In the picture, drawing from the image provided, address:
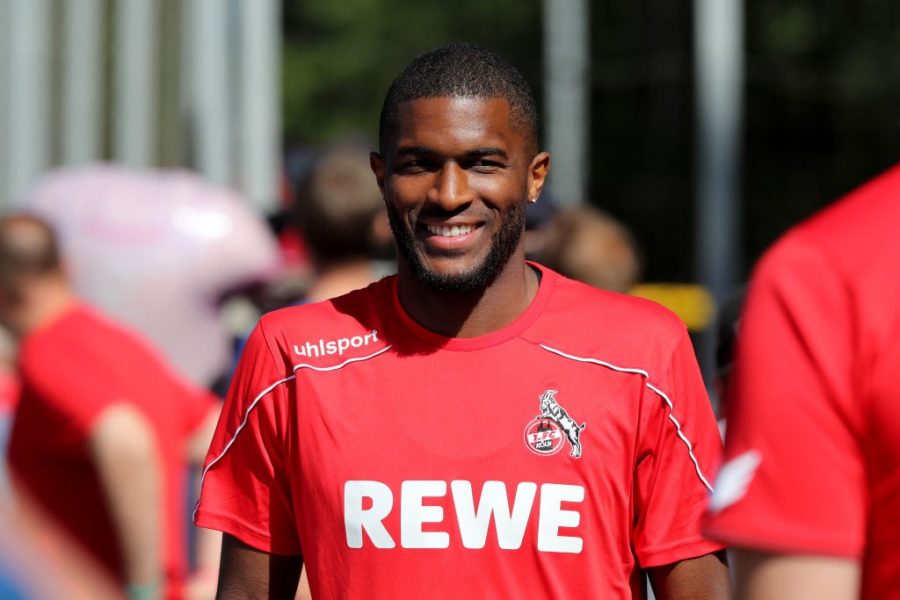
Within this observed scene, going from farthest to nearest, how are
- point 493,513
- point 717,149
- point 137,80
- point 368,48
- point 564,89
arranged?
point 368,48, point 564,89, point 717,149, point 137,80, point 493,513

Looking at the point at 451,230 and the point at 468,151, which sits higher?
the point at 468,151

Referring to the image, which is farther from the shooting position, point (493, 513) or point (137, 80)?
point (137, 80)

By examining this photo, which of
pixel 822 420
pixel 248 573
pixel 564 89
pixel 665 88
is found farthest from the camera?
pixel 665 88

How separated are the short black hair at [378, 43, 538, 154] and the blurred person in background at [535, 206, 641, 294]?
174 cm

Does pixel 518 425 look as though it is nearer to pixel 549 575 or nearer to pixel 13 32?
pixel 549 575

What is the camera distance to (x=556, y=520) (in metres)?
2.68

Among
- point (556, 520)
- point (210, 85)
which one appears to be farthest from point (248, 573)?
point (210, 85)

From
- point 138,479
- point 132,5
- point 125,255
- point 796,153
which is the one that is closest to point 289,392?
point 138,479

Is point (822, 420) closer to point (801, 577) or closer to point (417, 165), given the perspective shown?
point (801, 577)

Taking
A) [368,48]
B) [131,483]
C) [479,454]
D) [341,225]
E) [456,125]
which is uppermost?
[456,125]

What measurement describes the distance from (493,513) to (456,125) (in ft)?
2.16

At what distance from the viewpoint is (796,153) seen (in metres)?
30.8

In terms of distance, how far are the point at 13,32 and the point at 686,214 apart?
24174 millimetres

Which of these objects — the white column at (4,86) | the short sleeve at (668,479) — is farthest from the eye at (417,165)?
the white column at (4,86)
